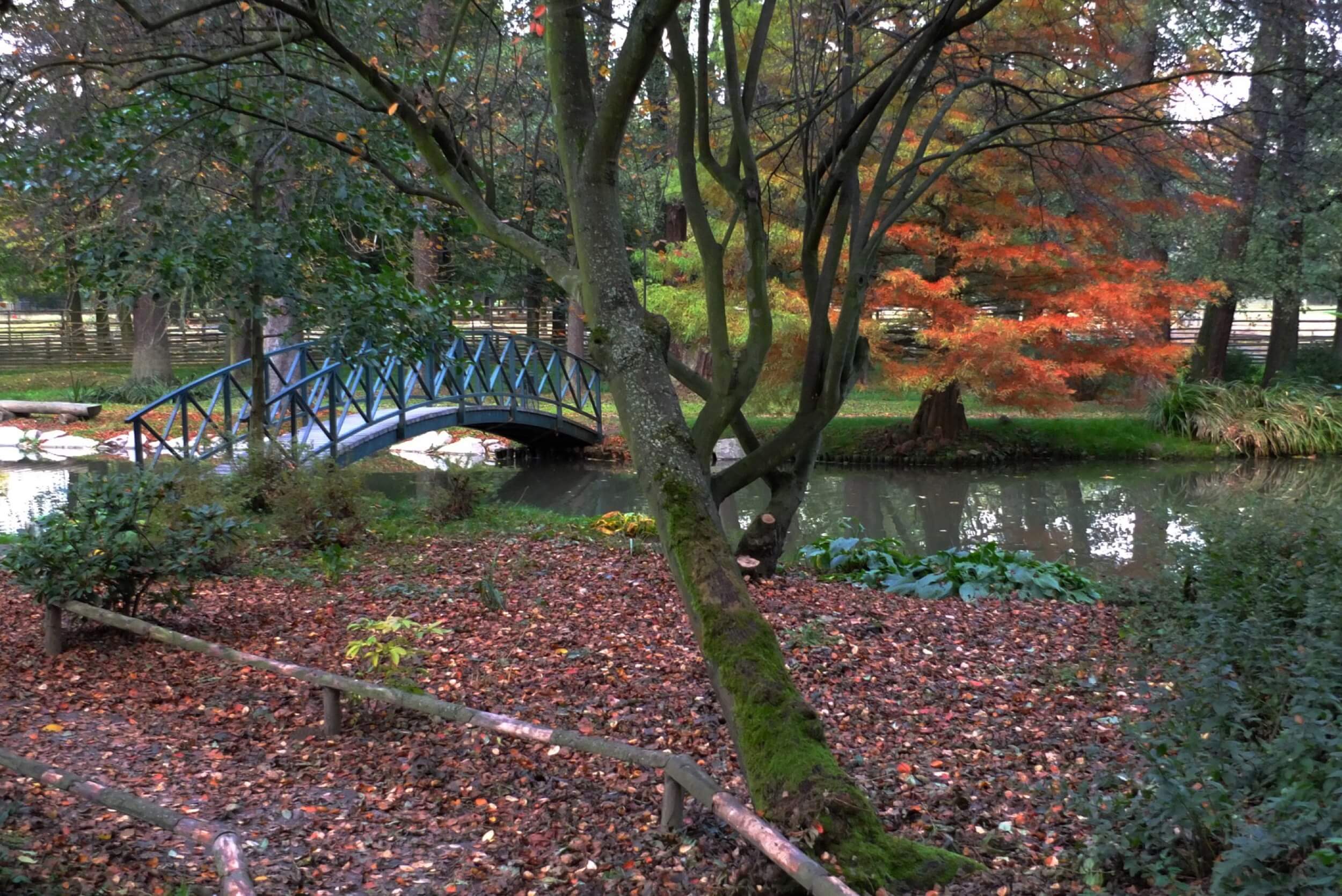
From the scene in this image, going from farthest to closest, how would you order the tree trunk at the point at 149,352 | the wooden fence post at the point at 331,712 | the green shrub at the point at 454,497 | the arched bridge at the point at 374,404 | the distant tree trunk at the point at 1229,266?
the tree trunk at the point at 149,352 < the distant tree trunk at the point at 1229,266 < the arched bridge at the point at 374,404 < the green shrub at the point at 454,497 < the wooden fence post at the point at 331,712

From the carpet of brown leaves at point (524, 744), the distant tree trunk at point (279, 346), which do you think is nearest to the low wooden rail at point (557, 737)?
the carpet of brown leaves at point (524, 744)

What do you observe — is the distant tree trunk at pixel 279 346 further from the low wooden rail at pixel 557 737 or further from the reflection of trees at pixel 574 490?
the low wooden rail at pixel 557 737

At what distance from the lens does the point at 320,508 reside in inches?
307

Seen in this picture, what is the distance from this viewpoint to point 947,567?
6.96m

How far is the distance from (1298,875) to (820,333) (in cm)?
408

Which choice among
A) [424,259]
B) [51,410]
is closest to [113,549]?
[424,259]

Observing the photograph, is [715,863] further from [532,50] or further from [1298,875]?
[532,50]

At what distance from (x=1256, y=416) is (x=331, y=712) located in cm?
1592

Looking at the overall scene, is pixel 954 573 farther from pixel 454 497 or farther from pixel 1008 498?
pixel 1008 498

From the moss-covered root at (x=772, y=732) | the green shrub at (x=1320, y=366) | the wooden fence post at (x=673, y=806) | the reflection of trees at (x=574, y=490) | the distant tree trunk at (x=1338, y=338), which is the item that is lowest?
the reflection of trees at (x=574, y=490)

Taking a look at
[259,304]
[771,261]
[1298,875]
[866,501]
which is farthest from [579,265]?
[771,261]

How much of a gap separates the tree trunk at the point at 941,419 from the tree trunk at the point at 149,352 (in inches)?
578

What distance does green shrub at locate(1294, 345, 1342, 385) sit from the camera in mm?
17906

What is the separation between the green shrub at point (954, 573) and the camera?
658cm
